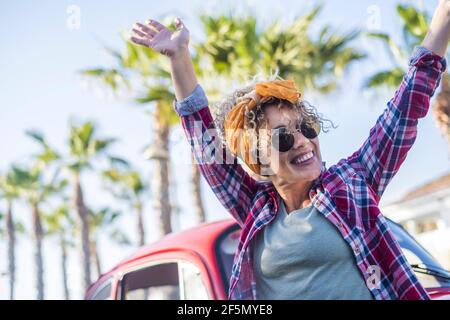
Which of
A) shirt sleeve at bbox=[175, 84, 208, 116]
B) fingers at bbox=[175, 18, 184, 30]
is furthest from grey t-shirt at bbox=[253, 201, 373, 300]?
fingers at bbox=[175, 18, 184, 30]

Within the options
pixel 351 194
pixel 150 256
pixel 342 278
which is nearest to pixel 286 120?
pixel 351 194

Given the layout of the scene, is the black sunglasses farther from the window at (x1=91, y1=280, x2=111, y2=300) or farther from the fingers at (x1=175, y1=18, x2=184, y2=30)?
the window at (x1=91, y1=280, x2=111, y2=300)

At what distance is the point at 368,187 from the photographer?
1596 mm

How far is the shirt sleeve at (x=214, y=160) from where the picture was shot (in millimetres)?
1774

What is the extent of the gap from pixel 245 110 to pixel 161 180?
12767mm

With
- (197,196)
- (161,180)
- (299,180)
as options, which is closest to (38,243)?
(161,180)

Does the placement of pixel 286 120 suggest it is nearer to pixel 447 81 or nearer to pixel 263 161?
pixel 263 161

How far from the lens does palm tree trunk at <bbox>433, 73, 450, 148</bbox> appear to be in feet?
42.9

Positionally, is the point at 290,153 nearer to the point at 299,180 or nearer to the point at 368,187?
the point at 299,180

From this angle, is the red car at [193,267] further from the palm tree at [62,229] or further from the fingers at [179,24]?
the palm tree at [62,229]

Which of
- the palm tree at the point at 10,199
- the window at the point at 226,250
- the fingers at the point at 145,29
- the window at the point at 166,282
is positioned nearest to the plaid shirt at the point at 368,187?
the fingers at the point at 145,29

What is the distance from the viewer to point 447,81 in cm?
1320
